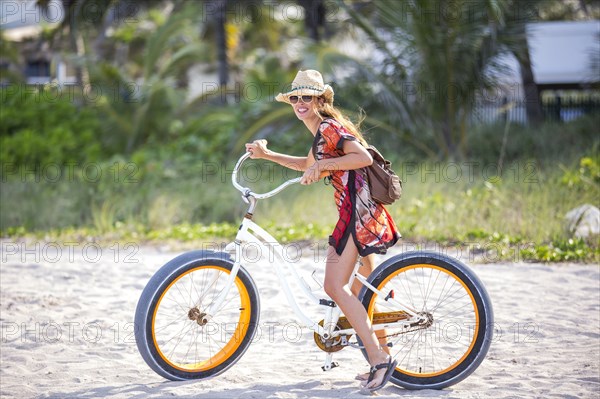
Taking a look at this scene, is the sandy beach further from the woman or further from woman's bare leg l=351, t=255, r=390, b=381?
the woman

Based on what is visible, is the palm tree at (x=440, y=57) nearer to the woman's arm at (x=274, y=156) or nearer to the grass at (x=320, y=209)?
the grass at (x=320, y=209)

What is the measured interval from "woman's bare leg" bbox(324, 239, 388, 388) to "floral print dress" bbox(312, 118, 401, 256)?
0.05m

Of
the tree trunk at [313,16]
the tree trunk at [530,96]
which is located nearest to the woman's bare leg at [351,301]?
the tree trunk at [530,96]

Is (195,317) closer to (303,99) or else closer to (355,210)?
(355,210)

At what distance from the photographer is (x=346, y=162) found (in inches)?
156

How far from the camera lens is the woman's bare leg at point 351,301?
4.11 metres

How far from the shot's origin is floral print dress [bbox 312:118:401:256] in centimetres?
412

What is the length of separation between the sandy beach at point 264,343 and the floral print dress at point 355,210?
0.82 meters

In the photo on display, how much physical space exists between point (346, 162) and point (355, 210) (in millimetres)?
299

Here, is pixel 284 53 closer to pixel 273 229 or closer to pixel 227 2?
pixel 227 2

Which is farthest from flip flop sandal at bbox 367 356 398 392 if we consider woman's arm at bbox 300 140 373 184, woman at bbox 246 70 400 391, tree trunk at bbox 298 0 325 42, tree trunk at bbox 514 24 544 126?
tree trunk at bbox 298 0 325 42

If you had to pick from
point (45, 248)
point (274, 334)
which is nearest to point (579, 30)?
point (45, 248)

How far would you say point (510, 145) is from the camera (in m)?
14.4

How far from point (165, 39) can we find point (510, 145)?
7.57 meters
